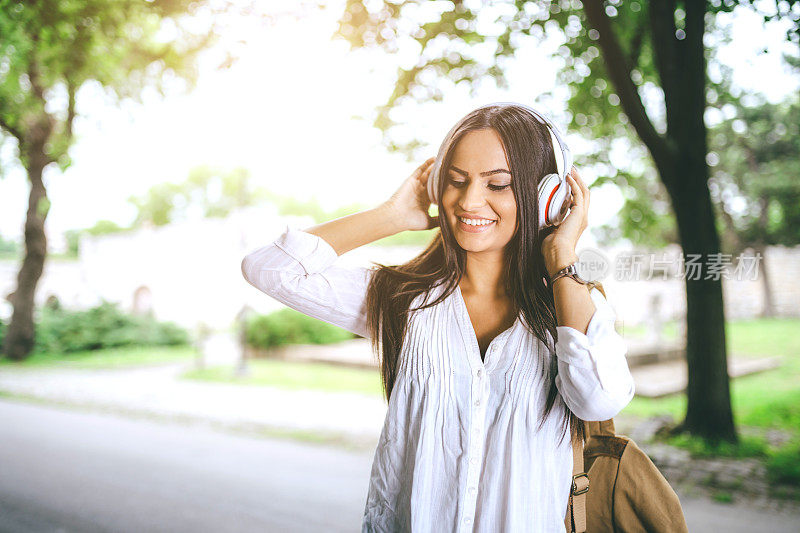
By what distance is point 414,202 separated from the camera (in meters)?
1.55

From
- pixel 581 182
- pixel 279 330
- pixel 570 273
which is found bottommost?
pixel 279 330

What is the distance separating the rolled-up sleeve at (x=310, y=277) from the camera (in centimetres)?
145

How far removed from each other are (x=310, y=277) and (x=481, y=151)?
52 cm

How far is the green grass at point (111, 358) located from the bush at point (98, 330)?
0.16 m

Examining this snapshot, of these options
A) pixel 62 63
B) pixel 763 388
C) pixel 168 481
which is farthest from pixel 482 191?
pixel 763 388

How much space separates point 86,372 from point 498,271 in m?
11.2

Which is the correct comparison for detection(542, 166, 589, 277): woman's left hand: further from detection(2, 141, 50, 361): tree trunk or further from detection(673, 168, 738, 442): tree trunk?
detection(2, 141, 50, 361): tree trunk

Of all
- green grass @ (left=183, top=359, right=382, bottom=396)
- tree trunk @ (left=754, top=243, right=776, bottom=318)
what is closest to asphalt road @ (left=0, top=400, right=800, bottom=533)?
green grass @ (left=183, top=359, right=382, bottom=396)

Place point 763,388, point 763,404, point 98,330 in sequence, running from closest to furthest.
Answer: point 763,404 < point 763,388 < point 98,330

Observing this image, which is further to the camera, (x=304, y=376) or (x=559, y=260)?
(x=304, y=376)

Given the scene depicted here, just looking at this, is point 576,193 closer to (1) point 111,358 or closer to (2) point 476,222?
(2) point 476,222

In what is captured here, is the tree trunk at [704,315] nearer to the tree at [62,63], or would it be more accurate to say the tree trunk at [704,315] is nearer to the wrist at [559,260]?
the tree at [62,63]

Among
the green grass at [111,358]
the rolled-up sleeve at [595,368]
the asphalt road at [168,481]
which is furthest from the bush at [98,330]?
the rolled-up sleeve at [595,368]

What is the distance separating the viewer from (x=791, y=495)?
4441mm
